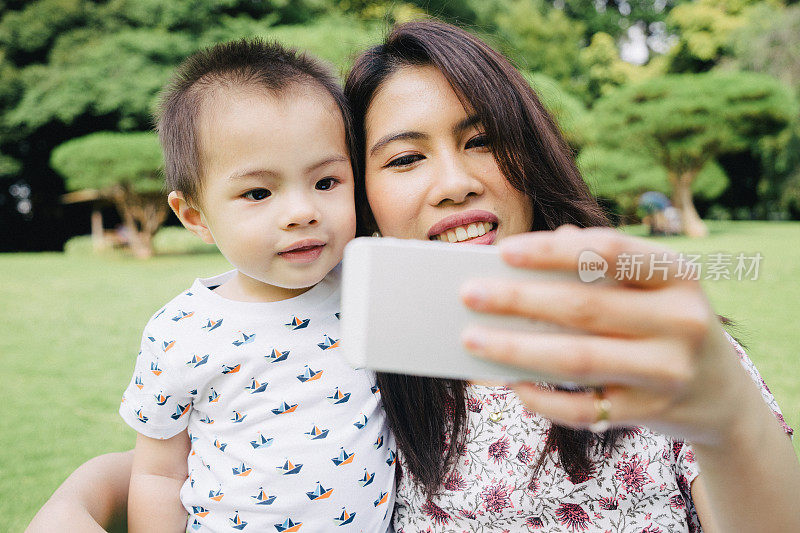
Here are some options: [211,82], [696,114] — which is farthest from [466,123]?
[696,114]

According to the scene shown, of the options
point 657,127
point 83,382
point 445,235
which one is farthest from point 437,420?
point 657,127

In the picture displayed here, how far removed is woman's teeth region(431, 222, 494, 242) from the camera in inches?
58.3

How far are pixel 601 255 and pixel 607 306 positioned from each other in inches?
2.2

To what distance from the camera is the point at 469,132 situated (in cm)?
152

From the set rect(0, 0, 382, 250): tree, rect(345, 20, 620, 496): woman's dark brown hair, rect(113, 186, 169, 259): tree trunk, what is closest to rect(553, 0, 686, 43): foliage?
rect(0, 0, 382, 250): tree

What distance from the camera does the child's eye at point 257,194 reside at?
54.7 inches

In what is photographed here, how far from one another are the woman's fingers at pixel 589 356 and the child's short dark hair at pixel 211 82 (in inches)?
41.8

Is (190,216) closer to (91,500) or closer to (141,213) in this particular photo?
(91,500)

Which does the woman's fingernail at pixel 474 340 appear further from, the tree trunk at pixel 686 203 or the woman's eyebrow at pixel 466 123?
the tree trunk at pixel 686 203

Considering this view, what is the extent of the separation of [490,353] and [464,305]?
0.24 feet

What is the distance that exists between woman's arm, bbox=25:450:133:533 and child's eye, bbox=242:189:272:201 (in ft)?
2.86

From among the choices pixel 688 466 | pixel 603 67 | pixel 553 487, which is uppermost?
pixel 688 466

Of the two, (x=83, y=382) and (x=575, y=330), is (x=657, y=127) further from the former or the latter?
(x=575, y=330)

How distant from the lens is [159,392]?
1442 millimetres
